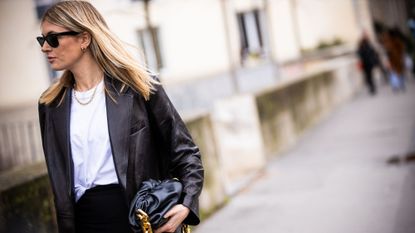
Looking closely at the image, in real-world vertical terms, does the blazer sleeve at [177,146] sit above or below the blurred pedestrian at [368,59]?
above

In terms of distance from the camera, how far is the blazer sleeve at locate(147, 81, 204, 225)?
220cm

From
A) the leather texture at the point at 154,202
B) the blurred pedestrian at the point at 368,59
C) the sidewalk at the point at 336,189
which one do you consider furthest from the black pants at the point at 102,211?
the blurred pedestrian at the point at 368,59

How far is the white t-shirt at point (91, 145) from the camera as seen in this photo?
2.15 m

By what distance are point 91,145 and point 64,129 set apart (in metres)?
0.14

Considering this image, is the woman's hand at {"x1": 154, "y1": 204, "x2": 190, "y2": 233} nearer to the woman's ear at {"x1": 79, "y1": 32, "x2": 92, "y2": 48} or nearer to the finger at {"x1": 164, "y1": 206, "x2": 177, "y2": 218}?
the finger at {"x1": 164, "y1": 206, "x2": 177, "y2": 218}

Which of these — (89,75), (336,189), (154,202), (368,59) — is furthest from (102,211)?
(368,59)

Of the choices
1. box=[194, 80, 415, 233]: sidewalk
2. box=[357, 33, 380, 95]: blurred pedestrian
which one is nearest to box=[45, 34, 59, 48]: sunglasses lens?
box=[194, 80, 415, 233]: sidewalk

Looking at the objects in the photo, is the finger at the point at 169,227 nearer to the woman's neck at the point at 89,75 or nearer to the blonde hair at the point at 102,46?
the blonde hair at the point at 102,46

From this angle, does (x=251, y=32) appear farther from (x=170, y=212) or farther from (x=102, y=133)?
(x=170, y=212)

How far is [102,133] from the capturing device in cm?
216

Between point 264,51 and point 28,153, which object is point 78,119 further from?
point 264,51

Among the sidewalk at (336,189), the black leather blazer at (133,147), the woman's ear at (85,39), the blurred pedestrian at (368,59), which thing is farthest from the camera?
the blurred pedestrian at (368,59)

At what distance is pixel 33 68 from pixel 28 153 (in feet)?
40.1

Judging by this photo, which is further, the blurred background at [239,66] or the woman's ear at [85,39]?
the blurred background at [239,66]
